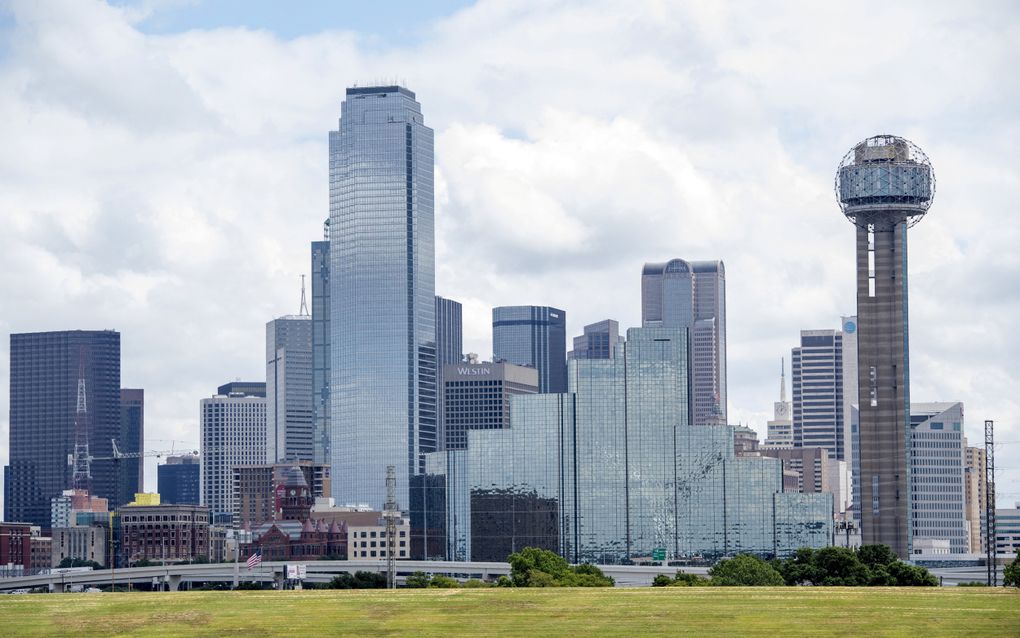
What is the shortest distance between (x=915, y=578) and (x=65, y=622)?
94.4 meters

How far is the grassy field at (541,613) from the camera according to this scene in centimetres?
14225

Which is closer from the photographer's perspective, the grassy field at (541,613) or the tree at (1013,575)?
the grassy field at (541,613)

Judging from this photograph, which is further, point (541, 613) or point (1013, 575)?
point (1013, 575)

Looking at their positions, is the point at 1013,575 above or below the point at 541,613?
above

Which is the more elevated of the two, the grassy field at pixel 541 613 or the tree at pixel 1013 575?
the tree at pixel 1013 575

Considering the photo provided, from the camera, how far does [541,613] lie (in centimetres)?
15000

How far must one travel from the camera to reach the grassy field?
142250mm

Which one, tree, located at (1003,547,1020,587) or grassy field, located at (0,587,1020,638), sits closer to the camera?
grassy field, located at (0,587,1020,638)

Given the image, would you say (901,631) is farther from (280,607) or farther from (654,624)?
(280,607)

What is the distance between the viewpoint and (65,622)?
498 feet

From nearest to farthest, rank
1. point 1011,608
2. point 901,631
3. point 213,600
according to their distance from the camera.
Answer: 1. point 901,631
2. point 1011,608
3. point 213,600

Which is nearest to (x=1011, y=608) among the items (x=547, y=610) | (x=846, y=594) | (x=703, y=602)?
(x=846, y=594)

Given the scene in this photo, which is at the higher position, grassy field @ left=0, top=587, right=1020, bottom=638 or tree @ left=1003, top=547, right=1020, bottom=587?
tree @ left=1003, top=547, right=1020, bottom=587

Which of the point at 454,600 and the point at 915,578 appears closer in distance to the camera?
the point at 454,600
